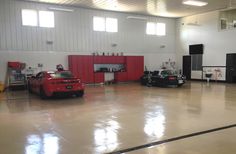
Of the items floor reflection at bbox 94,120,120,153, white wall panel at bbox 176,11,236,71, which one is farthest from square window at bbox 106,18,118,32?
floor reflection at bbox 94,120,120,153

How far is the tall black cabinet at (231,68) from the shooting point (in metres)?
16.0

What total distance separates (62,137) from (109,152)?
1244 millimetres

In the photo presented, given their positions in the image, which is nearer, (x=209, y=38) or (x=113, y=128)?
(x=113, y=128)

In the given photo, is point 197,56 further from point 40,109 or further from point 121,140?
point 121,140

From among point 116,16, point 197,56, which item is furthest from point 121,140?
point 197,56

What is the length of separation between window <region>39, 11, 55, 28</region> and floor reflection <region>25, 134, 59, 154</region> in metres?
11.4

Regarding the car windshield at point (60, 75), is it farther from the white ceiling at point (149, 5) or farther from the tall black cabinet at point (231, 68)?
the tall black cabinet at point (231, 68)

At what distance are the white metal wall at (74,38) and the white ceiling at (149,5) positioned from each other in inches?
39.4

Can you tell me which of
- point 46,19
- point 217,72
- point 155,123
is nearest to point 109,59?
point 46,19

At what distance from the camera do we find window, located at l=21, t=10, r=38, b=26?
14.1 meters

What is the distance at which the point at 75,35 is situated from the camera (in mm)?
Answer: 15773

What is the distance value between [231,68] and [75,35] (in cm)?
1082

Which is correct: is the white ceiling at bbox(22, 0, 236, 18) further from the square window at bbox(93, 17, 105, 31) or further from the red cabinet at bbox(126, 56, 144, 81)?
the red cabinet at bbox(126, 56, 144, 81)

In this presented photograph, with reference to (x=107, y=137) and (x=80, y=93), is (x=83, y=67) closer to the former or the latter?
(x=80, y=93)
